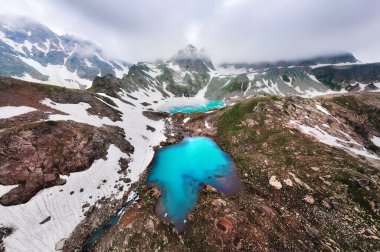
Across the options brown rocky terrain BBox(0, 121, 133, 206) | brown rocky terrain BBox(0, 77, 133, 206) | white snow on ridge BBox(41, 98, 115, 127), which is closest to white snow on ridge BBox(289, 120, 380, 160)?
brown rocky terrain BBox(0, 77, 133, 206)

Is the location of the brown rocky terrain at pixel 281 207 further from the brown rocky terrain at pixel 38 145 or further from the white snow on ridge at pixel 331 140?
the brown rocky terrain at pixel 38 145

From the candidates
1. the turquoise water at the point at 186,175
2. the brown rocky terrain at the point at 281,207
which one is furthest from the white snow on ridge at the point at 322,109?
the turquoise water at the point at 186,175

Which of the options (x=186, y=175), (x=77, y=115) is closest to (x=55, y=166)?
(x=77, y=115)

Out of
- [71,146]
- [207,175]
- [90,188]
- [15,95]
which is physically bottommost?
[207,175]

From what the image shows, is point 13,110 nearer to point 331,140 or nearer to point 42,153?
point 42,153

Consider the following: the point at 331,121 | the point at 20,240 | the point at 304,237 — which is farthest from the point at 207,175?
the point at 331,121

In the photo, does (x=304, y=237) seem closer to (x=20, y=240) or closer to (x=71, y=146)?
(x=20, y=240)
